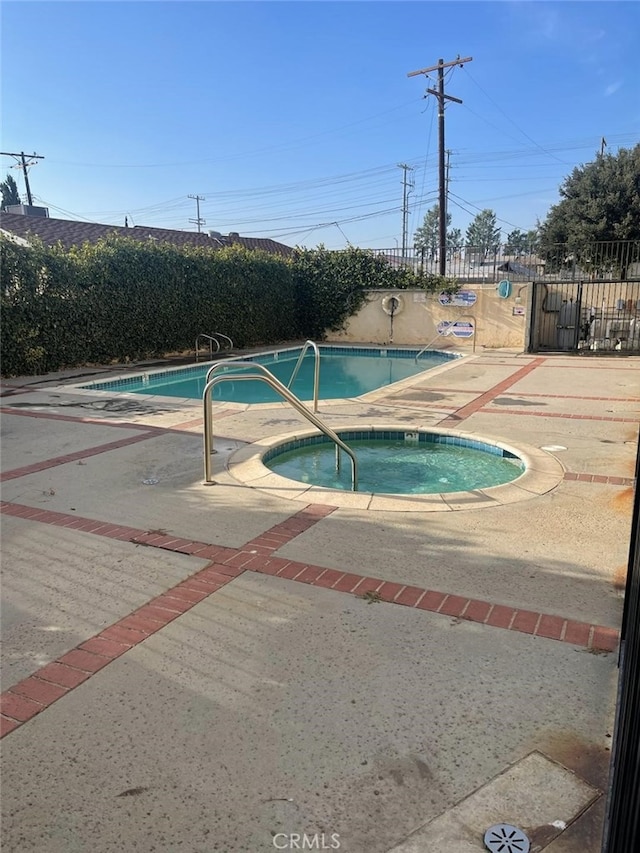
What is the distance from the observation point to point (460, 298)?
1864 centimetres

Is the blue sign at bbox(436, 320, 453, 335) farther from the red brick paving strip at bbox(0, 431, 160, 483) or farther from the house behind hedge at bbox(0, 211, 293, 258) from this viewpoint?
the red brick paving strip at bbox(0, 431, 160, 483)

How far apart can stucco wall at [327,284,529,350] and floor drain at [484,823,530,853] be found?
16.6 metres

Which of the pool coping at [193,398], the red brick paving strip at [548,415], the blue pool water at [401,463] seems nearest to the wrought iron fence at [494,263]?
the pool coping at [193,398]

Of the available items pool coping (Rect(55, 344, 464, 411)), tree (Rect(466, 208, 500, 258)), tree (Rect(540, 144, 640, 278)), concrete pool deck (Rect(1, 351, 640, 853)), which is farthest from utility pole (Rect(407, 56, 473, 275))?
tree (Rect(466, 208, 500, 258))

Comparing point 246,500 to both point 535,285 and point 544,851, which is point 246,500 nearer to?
point 544,851

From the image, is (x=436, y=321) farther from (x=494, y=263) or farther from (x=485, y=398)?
(x=485, y=398)

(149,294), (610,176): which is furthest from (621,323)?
(149,294)

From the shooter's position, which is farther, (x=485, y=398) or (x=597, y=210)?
(x=597, y=210)

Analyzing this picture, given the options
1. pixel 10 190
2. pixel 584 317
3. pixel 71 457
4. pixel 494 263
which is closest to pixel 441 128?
pixel 494 263

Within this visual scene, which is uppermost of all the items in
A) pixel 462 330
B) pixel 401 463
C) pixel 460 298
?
pixel 460 298

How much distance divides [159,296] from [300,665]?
13.9m

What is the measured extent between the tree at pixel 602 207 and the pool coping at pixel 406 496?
776 inches

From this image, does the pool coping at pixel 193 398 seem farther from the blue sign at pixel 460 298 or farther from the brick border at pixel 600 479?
the blue sign at pixel 460 298

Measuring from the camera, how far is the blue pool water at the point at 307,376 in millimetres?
12078
